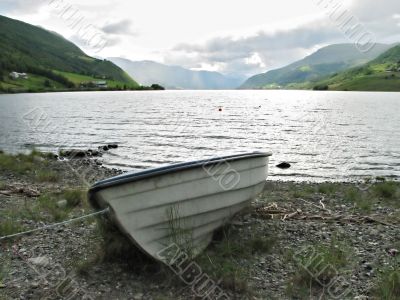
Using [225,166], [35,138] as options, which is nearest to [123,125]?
[35,138]

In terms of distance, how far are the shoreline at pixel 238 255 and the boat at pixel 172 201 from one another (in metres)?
A: 0.55

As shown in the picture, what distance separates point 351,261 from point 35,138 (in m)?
42.9

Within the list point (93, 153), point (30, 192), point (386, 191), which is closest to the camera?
point (30, 192)

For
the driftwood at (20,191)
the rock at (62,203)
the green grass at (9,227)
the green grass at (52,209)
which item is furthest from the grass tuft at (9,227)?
the driftwood at (20,191)

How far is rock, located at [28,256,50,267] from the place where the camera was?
8114mm

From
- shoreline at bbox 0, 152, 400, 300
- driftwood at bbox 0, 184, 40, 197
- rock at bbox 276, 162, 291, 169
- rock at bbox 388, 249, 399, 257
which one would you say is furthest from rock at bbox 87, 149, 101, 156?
rock at bbox 388, 249, 399, 257

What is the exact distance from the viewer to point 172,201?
7.89m

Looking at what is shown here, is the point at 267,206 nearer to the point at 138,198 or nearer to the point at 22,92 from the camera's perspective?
the point at 138,198

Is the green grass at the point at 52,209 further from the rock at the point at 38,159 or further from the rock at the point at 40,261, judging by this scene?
the rock at the point at 38,159

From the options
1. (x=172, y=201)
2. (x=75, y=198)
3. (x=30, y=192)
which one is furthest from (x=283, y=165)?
(x=172, y=201)

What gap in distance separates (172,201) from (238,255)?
6.86 ft

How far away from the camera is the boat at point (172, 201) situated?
7.36 metres

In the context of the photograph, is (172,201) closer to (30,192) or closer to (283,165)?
(30,192)

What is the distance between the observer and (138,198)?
749cm
